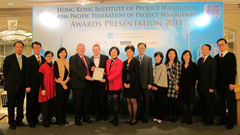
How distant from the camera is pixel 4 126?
344cm

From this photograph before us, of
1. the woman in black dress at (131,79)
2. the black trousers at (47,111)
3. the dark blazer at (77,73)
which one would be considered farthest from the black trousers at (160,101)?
the black trousers at (47,111)

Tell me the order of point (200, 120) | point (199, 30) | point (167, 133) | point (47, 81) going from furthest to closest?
point (199, 30) < point (200, 120) < point (47, 81) < point (167, 133)

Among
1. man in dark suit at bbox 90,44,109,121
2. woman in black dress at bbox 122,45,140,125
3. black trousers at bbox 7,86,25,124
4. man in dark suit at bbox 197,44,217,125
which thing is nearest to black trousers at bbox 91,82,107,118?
man in dark suit at bbox 90,44,109,121

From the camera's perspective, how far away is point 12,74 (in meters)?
3.27

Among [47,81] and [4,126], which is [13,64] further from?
[4,126]

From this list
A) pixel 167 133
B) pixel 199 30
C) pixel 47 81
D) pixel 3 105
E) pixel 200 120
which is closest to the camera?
pixel 167 133

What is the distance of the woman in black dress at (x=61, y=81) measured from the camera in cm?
329

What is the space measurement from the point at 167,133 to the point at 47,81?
2.63 metres

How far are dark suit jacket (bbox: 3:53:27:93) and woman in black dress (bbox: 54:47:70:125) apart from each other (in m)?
0.77

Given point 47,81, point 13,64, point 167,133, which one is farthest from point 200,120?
point 13,64

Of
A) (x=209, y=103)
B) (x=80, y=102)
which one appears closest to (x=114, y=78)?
(x=80, y=102)

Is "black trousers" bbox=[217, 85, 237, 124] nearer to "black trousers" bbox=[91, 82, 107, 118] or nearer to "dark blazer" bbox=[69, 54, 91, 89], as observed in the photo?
"black trousers" bbox=[91, 82, 107, 118]

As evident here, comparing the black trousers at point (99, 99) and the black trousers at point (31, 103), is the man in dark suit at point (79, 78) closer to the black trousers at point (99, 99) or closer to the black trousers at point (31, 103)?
the black trousers at point (99, 99)

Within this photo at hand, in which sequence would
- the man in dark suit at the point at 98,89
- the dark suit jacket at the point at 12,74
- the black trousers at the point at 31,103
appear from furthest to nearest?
the man in dark suit at the point at 98,89 < the black trousers at the point at 31,103 < the dark suit jacket at the point at 12,74
